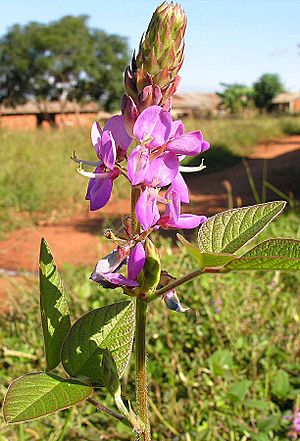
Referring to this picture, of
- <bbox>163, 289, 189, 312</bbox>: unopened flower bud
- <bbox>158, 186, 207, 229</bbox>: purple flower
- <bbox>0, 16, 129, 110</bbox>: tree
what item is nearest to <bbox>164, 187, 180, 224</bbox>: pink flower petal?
<bbox>158, 186, 207, 229</bbox>: purple flower

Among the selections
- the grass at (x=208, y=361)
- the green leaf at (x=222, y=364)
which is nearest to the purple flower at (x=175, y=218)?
the grass at (x=208, y=361)

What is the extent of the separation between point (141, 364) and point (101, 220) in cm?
841

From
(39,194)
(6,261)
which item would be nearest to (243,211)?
(6,261)

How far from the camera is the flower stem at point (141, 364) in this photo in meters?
0.62

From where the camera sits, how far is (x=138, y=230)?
659 millimetres

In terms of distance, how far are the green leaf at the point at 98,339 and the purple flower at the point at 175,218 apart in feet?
0.35

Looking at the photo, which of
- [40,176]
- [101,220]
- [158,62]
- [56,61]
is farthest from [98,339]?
[56,61]

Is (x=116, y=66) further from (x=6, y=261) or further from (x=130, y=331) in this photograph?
(x=130, y=331)

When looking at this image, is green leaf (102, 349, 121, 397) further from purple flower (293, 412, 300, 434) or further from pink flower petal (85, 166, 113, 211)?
purple flower (293, 412, 300, 434)

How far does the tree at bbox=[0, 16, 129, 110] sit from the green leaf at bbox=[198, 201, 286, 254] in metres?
31.6

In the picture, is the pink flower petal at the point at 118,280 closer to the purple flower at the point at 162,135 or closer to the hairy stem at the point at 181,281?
the hairy stem at the point at 181,281

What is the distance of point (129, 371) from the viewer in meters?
2.50

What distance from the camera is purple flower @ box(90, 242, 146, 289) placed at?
61cm

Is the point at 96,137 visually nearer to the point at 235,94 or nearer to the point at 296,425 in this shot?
the point at 296,425
